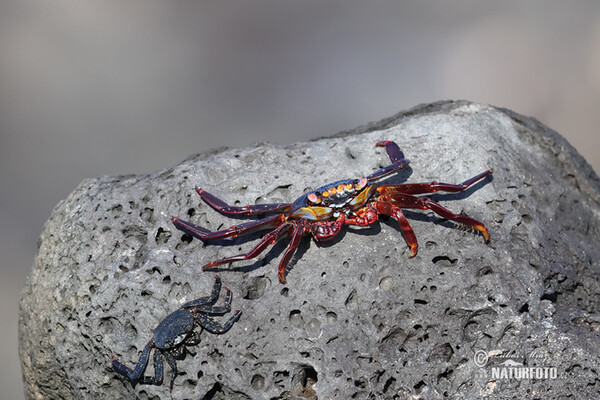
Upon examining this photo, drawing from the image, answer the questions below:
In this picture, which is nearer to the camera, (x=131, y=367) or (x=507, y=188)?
(x=131, y=367)

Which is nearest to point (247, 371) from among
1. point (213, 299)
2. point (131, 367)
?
point (213, 299)

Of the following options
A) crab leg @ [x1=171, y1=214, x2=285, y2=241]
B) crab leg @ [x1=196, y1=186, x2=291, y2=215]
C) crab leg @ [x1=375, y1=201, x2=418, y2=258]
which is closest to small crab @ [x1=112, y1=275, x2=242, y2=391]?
crab leg @ [x1=171, y1=214, x2=285, y2=241]

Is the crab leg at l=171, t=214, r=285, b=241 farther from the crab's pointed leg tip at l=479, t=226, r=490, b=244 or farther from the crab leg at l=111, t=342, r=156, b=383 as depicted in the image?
the crab's pointed leg tip at l=479, t=226, r=490, b=244

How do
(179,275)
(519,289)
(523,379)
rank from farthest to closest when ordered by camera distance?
(179,275)
(519,289)
(523,379)

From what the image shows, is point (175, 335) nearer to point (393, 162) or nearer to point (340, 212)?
point (340, 212)

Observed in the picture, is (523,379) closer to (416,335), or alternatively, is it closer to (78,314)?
(416,335)

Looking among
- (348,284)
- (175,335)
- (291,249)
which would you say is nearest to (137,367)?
(175,335)
